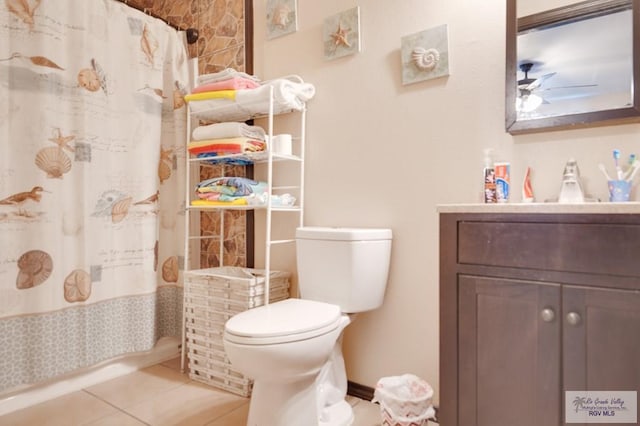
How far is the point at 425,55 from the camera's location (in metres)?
1.57

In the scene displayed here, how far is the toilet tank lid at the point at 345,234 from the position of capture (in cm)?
152

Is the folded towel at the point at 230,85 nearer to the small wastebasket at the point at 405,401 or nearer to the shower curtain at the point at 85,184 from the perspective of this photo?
the shower curtain at the point at 85,184

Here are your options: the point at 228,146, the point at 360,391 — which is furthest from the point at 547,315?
the point at 228,146

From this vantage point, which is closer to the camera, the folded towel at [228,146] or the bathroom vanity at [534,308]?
the bathroom vanity at [534,308]

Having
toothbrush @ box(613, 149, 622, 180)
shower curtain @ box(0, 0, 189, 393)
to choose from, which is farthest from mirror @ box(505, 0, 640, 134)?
shower curtain @ box(0, 0, 189, 393)

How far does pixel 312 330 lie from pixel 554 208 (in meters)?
0.80

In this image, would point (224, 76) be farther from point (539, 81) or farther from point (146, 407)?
point (146, 407)

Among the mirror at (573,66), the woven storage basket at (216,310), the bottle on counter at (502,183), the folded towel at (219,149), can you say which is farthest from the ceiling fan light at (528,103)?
the woven storage basket at (216,310)

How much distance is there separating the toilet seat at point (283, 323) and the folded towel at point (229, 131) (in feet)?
2.83

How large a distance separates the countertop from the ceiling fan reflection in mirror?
1.80 ft

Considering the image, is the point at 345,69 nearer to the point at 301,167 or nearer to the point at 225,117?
the point at 301,167

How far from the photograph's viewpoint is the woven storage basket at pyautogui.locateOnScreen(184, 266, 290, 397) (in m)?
1.76

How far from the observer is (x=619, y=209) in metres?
0.89

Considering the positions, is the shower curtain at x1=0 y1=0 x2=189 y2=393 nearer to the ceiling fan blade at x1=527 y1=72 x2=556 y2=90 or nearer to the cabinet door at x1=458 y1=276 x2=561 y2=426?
the cabinet door at x1=458 y1=276 x2=561 y2=426
